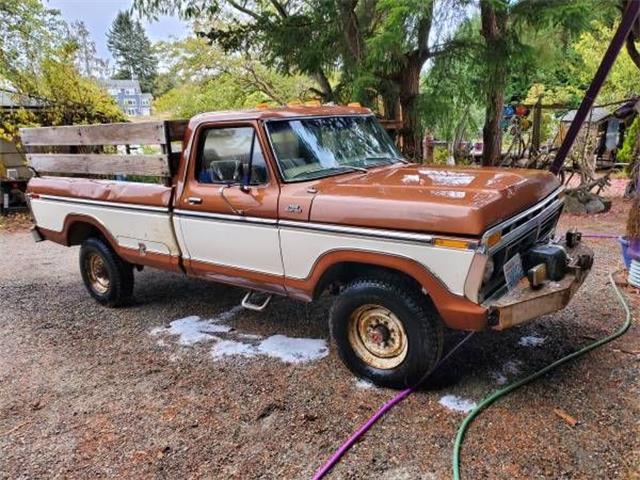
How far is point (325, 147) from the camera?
13.4ft

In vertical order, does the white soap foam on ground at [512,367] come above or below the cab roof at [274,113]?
below

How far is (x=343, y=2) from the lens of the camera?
7.36 meters

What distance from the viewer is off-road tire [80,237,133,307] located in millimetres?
5258

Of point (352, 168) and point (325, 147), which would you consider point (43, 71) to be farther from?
point (352, 168)

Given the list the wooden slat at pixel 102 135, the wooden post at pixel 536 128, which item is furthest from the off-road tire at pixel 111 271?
the wooden post at pixel 536 128

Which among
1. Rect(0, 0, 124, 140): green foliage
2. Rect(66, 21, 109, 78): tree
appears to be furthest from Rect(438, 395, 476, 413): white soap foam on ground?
Rect(66, 21, 109, 78): tree

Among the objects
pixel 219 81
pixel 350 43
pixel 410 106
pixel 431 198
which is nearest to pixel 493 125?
pixel 410 106

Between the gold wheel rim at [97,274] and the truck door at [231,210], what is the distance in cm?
156

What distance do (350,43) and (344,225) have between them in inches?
208

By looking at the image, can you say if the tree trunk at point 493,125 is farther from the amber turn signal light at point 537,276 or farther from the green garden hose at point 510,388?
the amber turn signal light at point 537,276

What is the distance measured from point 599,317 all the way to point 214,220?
11.7 feet

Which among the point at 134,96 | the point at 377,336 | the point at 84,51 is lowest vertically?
the point at 377,336

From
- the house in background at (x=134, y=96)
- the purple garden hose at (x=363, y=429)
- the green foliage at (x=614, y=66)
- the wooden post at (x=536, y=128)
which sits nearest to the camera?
the purple garden hose at (x=363, y=429)

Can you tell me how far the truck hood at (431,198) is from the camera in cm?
292
